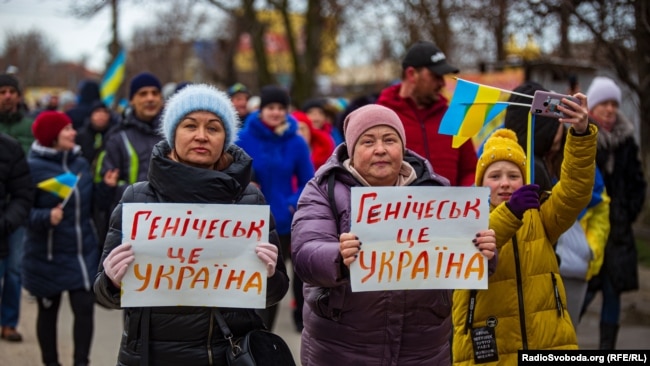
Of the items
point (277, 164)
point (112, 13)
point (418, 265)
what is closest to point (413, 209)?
point (418, 265)

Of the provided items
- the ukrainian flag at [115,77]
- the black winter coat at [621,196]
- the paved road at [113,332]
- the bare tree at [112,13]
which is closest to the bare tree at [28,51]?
the bare tree at [112,13]

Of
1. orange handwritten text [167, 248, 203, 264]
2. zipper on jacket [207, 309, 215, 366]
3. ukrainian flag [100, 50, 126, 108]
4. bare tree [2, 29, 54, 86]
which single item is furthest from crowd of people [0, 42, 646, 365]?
bare tree [2, 29, 54, 86]

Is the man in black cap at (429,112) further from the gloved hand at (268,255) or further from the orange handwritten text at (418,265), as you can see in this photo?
the gloved hand at (268,255)

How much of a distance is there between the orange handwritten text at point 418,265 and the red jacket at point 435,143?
202 cm

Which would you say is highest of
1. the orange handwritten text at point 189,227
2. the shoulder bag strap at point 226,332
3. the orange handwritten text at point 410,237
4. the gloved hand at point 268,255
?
the orange handwritten text at point 189,227

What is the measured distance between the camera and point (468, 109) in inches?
168

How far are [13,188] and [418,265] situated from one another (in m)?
3.72

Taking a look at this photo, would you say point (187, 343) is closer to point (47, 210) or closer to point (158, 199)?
point (158, 199)

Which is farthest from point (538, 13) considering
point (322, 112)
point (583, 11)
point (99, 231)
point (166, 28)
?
point (166, 28)

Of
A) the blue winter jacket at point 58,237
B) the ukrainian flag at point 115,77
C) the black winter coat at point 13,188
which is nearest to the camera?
the black winter coat at point 13,188

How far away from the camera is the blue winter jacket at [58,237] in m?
6.34

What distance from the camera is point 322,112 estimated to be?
10602 millimetres

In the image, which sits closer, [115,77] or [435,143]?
[435,143]

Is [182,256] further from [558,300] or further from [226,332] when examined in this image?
[558,300]
